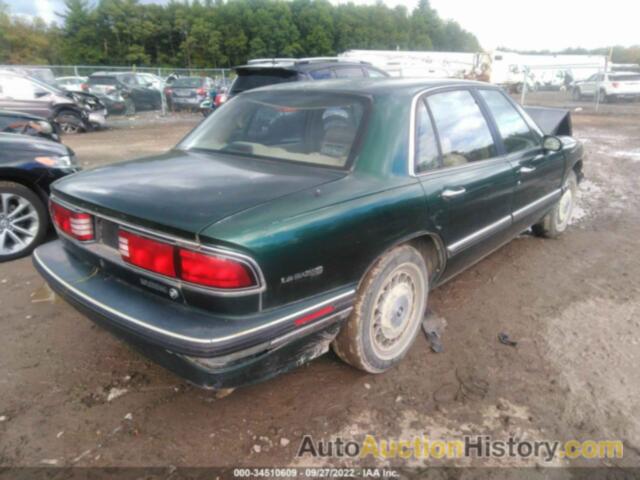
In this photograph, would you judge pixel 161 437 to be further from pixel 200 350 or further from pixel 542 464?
pixel 542 464

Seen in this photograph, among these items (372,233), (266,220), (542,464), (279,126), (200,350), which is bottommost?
(542,464)

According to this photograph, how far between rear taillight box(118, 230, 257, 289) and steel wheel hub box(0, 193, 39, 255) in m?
2.80

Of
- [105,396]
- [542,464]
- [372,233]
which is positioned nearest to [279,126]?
[372,233]

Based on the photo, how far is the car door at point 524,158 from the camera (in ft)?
11.6

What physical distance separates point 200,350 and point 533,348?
2159 millimetres

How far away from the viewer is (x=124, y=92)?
17.9m

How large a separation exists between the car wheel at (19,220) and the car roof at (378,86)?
8.21 feet

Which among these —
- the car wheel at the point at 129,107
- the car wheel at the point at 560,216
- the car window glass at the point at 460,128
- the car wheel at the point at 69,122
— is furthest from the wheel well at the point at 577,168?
the car wheel at the point at 129,107

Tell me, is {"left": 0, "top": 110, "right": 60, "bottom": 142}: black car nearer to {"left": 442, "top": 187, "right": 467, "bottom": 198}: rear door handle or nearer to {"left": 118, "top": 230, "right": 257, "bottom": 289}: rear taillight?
{"left": 118, "top": 230, "right": 257, "bottom": 289}: rear taillight

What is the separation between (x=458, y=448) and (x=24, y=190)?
414cm

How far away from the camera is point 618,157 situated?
931cm

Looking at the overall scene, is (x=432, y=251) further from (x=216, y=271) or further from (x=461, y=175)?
(x=216, y=271)

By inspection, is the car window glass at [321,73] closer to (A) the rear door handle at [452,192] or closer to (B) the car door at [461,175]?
(B) the car door at [461,175]

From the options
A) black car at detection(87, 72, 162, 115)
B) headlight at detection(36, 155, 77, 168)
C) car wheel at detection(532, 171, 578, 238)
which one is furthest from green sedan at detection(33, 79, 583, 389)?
black car at detection(87, 72, 162, 115)
